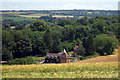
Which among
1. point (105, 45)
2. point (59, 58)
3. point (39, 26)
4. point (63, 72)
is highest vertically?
point (39, 26)

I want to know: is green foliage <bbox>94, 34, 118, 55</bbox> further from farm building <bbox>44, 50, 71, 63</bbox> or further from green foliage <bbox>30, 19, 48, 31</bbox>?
green foliage <bbox>30, 19, 48, 31</bbox>

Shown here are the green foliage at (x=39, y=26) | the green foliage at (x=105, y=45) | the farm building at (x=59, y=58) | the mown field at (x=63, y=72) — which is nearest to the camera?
the mown field at (x=63, y=72)

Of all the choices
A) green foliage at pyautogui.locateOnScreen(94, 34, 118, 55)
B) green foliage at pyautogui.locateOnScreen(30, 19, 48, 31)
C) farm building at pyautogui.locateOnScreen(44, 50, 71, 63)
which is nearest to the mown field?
farm building at pyautogui.locateOnScreen(44, 50, 71, 63)

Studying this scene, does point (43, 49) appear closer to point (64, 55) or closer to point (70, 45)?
point (70, 45)

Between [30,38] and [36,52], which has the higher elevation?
[30,38]

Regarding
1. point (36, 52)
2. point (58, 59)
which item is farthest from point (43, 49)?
point (58, 59)

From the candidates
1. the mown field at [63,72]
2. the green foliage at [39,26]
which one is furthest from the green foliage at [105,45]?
the mown field at [63,72]

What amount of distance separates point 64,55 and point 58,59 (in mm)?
1878

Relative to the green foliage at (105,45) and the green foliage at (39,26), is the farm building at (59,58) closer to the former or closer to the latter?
the green foliage at (105,45)

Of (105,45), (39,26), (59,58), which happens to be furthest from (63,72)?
(39,26)

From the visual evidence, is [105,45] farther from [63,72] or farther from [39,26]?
[63,72]

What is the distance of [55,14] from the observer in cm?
14875

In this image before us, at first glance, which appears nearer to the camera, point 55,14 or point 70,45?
point 70,45

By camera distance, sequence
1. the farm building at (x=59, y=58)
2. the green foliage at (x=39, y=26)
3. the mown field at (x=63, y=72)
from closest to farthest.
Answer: the mown field at (x=63, y=72) < the farm building at (x=59, y=58) < the green foliage at (x=39, y=26)
